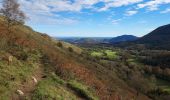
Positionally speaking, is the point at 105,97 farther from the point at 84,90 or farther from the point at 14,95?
the point at 14,95

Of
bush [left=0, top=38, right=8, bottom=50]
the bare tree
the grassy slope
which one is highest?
the bare tree

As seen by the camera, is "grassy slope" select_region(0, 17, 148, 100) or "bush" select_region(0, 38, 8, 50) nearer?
"grassy slope" select_region(0, 17, 148, 100)

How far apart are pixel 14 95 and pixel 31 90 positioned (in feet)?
6.10

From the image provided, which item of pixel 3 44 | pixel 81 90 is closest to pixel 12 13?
pixel 3 44

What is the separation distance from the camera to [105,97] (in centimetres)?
2286

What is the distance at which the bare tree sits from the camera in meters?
29.2

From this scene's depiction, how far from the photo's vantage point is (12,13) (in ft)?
100

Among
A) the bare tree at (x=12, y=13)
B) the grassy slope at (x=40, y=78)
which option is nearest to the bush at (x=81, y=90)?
the grassy slope at (x=40, y=78)

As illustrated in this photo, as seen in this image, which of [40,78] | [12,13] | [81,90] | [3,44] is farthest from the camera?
[12,13]

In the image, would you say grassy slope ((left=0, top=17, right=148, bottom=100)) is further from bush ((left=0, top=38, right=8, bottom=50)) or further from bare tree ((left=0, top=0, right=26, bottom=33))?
bare tree ((left=0, top=0, right=26, bottom=33))

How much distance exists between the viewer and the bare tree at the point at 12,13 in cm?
2925

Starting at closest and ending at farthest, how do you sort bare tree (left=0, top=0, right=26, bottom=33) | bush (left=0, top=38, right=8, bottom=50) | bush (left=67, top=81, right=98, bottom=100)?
bush (left=67, top=81, right=98, bottom=100) < bush (left=0, top=38, right=8, bottom=50) < bare tree (left=0, top=0, right=26, bottom=33)

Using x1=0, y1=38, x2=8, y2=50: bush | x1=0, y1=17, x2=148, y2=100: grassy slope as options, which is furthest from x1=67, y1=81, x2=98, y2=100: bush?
x1=0, y1=38, x2=8, y2=50: bush

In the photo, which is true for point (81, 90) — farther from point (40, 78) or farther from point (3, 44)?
point (3, 44)
